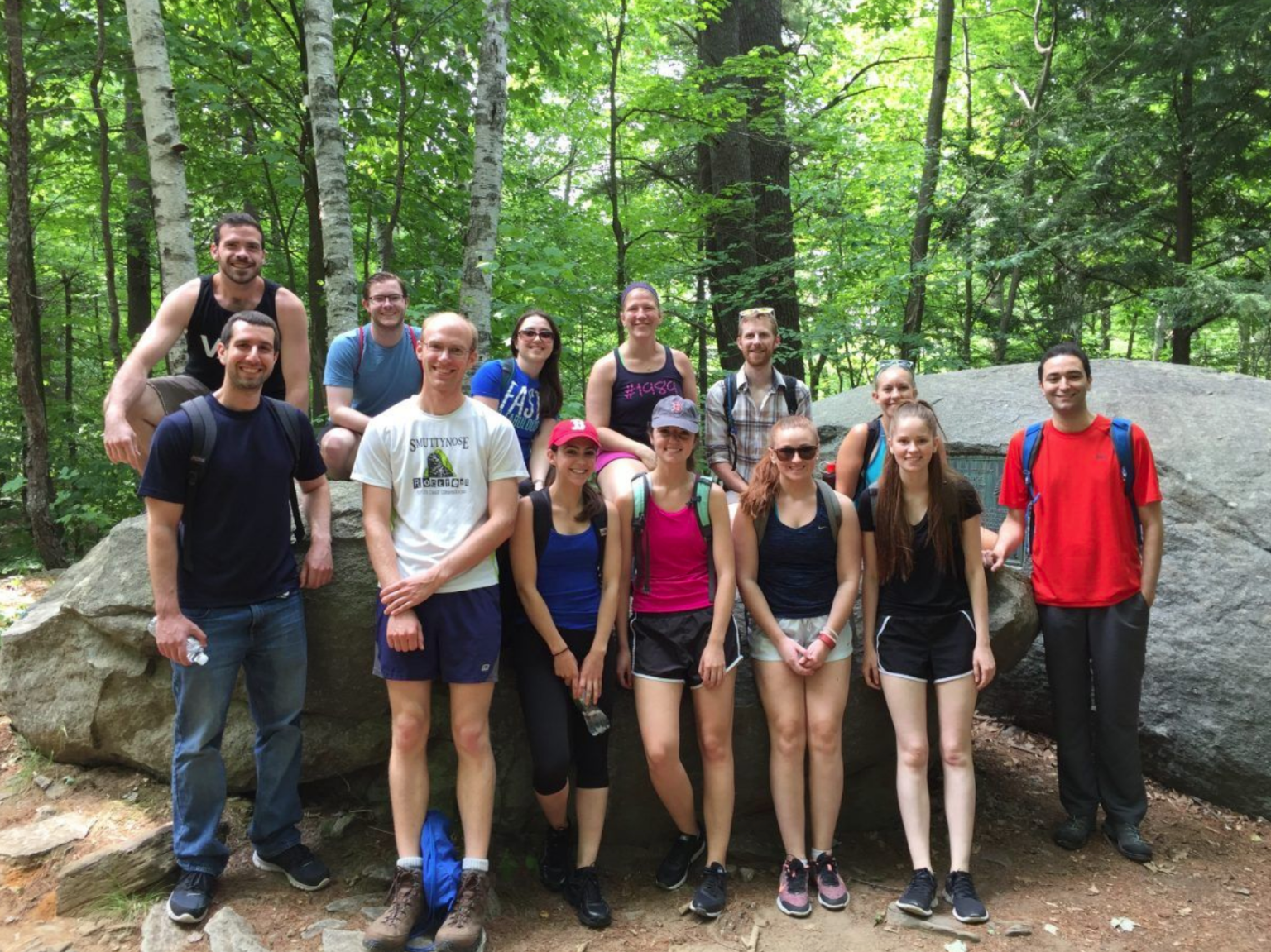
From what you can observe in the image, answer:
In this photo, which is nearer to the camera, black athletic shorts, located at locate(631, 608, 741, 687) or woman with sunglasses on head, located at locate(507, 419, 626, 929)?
woman with sunglasses on head, located at locate(507, 419, 626, 929)

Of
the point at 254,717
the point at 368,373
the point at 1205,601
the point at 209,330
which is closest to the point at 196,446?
the point at 209,330

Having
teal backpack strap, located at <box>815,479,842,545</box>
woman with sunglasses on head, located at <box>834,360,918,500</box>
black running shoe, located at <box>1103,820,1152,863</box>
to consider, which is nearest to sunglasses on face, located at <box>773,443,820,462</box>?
teal backpack strap, located at <box>815,479,842,545</box>

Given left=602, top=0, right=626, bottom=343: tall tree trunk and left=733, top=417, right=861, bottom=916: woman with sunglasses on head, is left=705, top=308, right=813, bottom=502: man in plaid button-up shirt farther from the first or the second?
left=602, top=0, right=626, bottom=343: tall tree trunk

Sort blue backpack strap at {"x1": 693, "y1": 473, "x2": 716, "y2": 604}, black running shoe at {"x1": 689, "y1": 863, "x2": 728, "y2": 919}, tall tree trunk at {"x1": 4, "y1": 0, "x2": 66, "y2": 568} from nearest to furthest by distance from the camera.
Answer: black running shoe at {"x1": 689, "y1": 863, "x2": 728, "y2": 919}
blue backpack strap at {"x1": 693, "y1": 473, "x2": 716, "y2": 604}
tall tree trunk at {"x1": 4, "y1": 0, "x2": 66, "y2": 568}

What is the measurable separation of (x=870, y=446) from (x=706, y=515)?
124 centimetres

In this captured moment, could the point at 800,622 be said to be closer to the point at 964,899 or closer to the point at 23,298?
the point at 964,899

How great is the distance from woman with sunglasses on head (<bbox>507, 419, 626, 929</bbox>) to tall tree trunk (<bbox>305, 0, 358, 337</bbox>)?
3622mm

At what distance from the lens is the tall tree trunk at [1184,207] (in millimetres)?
9227

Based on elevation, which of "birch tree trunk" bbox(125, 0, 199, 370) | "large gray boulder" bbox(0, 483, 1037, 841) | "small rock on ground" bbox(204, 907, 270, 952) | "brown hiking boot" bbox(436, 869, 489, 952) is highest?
"birch tree trunk" bbox(125, 0, 199, 370)

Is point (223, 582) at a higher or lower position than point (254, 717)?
higher

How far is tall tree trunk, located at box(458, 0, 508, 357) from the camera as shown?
7090 millimetres

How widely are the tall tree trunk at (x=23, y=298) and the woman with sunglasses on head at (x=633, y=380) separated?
629 centimetres

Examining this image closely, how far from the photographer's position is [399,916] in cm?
333

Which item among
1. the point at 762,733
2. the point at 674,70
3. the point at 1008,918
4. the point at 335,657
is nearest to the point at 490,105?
the point at 335,657
